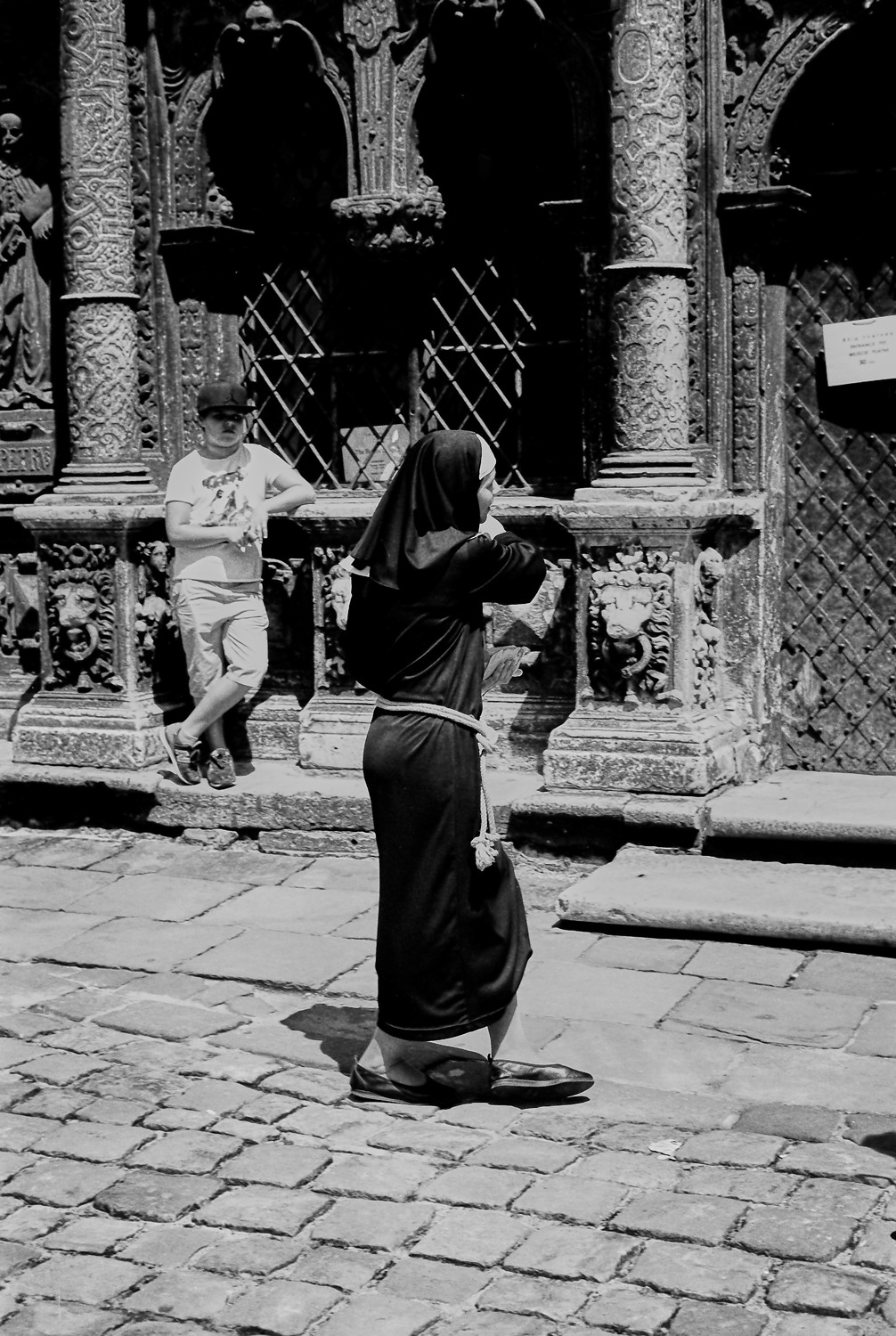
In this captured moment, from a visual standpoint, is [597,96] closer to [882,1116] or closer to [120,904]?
[120,904]

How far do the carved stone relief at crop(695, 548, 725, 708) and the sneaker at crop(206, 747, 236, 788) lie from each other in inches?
84.0

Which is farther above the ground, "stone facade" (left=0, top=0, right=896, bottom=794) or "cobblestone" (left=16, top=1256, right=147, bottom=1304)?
"stone facade" (left=0, top=0, right=896, bottom=794)

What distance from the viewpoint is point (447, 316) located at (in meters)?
8.94

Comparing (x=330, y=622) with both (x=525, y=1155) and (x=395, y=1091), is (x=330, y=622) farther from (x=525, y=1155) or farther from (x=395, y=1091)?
(x=525, y=1155)

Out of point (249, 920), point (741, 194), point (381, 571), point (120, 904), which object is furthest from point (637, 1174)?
point (741, 194)

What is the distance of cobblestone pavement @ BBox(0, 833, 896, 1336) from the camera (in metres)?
4.00

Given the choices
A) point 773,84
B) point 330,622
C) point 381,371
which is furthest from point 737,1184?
point 381,371

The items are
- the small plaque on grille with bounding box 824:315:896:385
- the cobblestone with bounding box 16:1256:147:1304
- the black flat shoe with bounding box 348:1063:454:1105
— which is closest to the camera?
the cobblestone with bounding box 16:1256:147:1304

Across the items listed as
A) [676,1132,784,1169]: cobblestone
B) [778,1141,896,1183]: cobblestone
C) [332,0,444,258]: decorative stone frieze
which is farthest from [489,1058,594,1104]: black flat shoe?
[332,0,444,258]: decorative stone frieze

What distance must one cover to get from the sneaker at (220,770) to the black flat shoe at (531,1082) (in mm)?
3500

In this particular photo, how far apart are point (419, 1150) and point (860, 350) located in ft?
15.6

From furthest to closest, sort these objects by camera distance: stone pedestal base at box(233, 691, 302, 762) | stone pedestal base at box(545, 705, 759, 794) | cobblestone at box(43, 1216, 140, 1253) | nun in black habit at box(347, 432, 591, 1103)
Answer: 1. stone pedestal base at box(233, 691, 302, 762)
2. stone pedestal base at box(545, 705, 759, 794)
3. nun in black habit at box(347, 432, 591, 1103)
4. cobblestone at box(43, 1216, 140, 1253)

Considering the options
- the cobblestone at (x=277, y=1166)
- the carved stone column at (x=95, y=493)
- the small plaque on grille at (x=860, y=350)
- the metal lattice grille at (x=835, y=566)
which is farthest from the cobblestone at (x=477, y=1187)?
the small plaque on grille at (x=860, y=350)

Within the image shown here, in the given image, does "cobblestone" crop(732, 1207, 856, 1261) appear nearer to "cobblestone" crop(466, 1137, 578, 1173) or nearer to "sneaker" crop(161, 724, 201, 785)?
"cobblestone" crop(466, 1137, 578, 1173)
